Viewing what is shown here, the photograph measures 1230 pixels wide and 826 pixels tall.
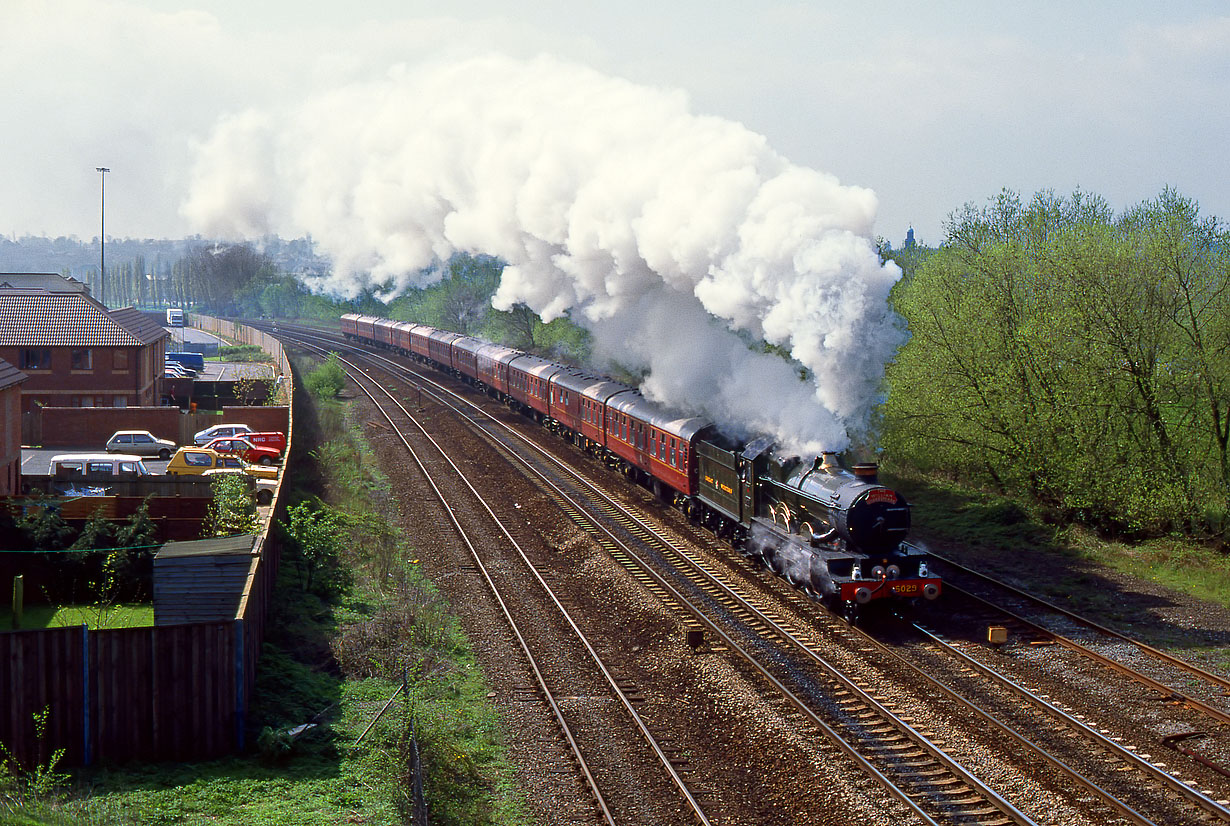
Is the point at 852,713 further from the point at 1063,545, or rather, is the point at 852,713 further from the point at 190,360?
the point at 190,360

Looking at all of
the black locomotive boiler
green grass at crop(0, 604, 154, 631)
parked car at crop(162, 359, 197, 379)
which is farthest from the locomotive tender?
parked car at crop(162, 359, 197, 379)

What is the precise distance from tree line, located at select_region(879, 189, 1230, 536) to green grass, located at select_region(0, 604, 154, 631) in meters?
16.9

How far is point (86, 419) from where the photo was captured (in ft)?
118

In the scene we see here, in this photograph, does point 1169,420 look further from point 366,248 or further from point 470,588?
point 366,248

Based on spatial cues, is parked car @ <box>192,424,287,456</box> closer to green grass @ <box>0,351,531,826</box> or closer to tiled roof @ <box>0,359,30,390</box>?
tiled roof @ <box>0,359,30,390</box>

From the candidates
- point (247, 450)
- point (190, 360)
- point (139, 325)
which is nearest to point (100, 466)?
point (247, 450)

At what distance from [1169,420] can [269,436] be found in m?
26.9

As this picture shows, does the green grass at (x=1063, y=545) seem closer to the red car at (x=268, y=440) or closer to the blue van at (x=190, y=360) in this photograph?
the red car at (x=268, y=440)

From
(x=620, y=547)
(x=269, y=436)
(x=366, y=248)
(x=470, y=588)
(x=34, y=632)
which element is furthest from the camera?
(x=366, y=248)

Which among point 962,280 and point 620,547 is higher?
point 962,280

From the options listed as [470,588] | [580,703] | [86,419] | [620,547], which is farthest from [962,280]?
[86,419]

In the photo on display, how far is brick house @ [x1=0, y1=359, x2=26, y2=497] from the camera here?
2478 centimetres

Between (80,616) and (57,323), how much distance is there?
985 inches

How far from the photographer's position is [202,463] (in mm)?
30469
